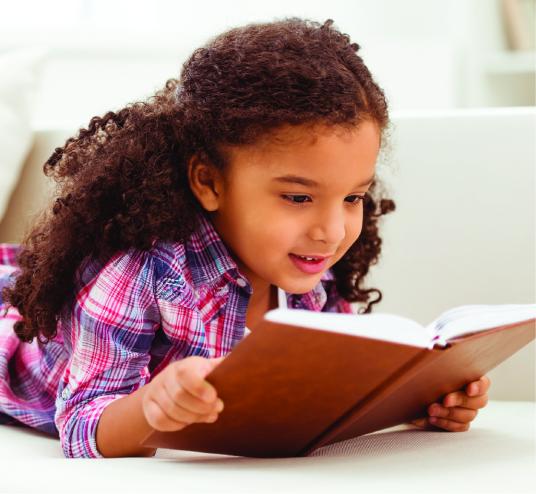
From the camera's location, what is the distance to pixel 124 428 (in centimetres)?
95

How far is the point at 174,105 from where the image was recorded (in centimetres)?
113

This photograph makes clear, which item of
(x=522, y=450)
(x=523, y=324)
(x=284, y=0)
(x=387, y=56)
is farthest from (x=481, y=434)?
(x=284, y=0)

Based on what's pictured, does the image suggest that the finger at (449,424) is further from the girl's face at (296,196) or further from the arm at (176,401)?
the arm at (176,401)

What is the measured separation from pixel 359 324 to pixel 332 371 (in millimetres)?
76

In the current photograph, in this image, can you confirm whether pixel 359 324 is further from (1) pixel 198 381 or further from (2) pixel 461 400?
(2) pixel 461 400

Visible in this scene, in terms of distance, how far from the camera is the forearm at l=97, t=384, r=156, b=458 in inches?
36.6

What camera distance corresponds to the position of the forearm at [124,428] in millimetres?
929

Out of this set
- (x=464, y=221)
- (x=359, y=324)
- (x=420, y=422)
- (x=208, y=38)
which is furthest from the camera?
(x=208, y=38)

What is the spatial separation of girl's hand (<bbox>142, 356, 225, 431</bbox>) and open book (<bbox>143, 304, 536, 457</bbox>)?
1cm

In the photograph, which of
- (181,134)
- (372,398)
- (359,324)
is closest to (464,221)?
(181,134)

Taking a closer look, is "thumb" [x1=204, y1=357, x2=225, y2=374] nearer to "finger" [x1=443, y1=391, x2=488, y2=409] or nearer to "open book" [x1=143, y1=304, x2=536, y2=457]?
"open book" [x1=143, y1=304, x2=536, y2=457]

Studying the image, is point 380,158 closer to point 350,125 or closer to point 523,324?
point 350,125

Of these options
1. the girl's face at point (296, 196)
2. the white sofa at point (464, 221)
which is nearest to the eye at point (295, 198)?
the girl's face at point (296, 196)

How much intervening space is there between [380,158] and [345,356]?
0.69 metres
